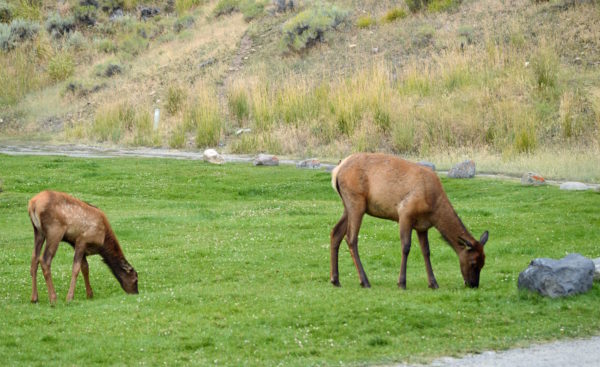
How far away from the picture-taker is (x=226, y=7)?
58062mm

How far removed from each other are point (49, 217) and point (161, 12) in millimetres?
54383

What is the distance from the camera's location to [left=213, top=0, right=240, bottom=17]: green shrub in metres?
57.9

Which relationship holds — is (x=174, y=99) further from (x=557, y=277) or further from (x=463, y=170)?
(x=557, y=277)

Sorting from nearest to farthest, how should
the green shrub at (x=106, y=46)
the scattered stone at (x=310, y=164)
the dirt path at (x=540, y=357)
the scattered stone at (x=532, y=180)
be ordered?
the dirt path at (x=540, y=357) → the scattered stone at (x=532, y=180) → the scattered stone at (x=310, y=164) → the green shrub at (x=106, y=46)

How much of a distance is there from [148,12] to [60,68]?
442 inches

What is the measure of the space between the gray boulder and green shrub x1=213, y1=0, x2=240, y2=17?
158 feet

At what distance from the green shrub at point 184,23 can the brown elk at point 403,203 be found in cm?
4762

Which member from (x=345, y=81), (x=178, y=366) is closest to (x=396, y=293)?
(x=178, y=366)

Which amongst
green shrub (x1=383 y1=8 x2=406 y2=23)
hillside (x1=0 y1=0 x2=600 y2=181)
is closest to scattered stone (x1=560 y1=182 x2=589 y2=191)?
hillside (x1=0 y1=0 x2=600 y2=181)

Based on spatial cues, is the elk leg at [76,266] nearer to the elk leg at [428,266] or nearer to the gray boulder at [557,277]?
the elk leg at [428,266]

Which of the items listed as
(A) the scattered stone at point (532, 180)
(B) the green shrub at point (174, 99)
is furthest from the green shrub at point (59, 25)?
(A) the scattered stone at point (532, 180)

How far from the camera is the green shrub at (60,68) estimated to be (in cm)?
5488

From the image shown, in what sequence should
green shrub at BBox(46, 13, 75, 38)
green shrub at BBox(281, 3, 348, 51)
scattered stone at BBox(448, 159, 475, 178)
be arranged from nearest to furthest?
1. scattered stone at BBox(448, 159, 475, 178)
2. green shrub at BBox(281, 3, 348, 51)
3. green shrub at BBox(46, 13, 75, 38)

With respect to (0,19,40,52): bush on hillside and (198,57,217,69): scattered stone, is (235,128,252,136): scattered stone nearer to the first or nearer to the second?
(198,57,217,69): scattered stone
